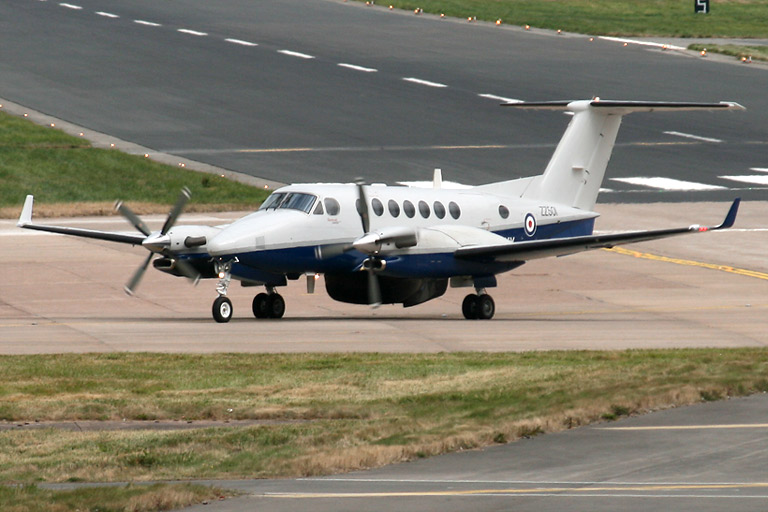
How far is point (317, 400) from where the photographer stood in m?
21.3

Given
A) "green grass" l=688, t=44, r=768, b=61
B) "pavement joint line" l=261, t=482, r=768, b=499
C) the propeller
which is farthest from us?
"green grass" l=688, t=44, r=768, b=61

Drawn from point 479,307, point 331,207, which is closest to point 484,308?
point 479,307

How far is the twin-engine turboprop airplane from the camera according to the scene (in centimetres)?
3181

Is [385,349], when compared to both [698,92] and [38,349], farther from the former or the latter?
[698,92]

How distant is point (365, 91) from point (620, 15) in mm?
34591

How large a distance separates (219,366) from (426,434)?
26.2ft

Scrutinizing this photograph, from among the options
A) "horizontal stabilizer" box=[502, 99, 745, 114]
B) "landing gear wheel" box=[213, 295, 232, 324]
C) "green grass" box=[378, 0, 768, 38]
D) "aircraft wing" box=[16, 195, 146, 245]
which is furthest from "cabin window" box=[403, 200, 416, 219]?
"green grass" box=[378, 0, 768, 38]

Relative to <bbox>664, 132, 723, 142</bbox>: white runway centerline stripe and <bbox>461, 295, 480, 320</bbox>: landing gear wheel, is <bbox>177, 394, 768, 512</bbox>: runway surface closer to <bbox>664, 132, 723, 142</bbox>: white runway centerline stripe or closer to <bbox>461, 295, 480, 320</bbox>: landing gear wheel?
<bbox>461, 295, 480, 320</bbox>: landing gear wheel

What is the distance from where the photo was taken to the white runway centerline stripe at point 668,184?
57.1 metres

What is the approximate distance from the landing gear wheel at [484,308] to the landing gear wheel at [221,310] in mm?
5791

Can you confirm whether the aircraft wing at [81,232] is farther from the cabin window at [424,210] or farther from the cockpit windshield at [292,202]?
the cabin window at [424,210]

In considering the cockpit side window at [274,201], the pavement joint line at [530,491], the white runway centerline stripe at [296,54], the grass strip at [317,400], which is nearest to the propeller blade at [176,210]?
the cockpit side window at [274,201]

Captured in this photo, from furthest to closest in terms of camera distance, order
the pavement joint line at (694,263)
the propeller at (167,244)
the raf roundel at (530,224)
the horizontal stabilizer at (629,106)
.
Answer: the pavement joint line at (694,263) → the raf roundel at (530,224) → the horizontal stabilizer at (629,106) → the propeller at (167,244)

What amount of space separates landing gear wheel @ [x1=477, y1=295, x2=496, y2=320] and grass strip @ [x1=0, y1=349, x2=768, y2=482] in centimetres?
737
